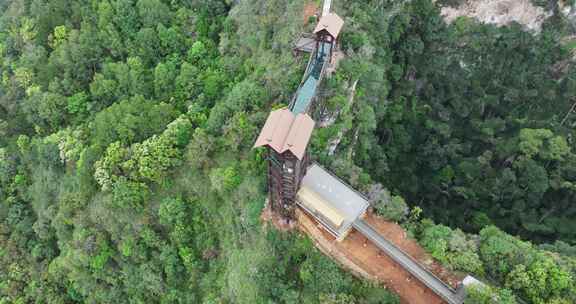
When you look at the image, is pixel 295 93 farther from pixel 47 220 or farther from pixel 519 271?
pixel 47 220

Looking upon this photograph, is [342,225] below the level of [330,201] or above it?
below

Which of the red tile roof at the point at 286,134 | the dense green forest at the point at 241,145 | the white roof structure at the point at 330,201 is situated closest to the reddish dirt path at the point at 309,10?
the dense green forest at the point at 241,145

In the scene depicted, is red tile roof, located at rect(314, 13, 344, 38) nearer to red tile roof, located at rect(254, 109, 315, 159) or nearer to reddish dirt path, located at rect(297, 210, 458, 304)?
red tile roof, located at rect(254, 109, 315, 159)

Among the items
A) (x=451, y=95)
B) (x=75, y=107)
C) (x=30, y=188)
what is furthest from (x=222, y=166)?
(x=451, y=95)

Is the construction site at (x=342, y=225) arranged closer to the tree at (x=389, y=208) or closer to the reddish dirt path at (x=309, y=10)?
the tree at (x=389, y=208)

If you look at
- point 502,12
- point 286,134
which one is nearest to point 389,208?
point 286,134

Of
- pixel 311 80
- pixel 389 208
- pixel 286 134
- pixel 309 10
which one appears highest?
pixel 309 10

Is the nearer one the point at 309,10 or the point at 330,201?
the point at 330,201

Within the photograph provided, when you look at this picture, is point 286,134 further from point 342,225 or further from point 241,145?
point 241,145
